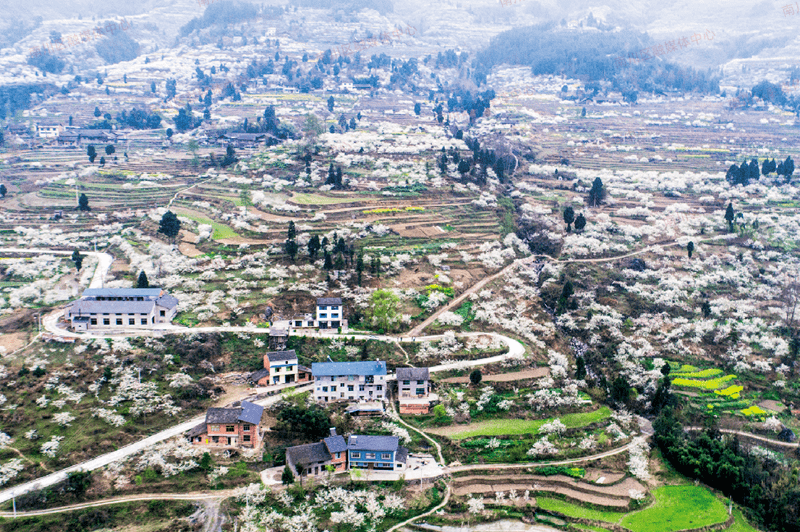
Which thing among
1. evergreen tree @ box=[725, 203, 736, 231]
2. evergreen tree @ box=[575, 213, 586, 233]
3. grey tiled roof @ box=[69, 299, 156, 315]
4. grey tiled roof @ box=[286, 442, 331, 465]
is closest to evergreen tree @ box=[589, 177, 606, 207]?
evergreen tree @ box=[575, 213, 586, 233]

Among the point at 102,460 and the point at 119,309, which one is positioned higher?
the point at 119,309

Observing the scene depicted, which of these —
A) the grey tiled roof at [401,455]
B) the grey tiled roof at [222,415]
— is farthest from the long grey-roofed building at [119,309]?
the grey tiled roof at [401,455]


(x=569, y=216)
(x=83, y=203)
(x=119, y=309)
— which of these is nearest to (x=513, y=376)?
(x=569, y=216)

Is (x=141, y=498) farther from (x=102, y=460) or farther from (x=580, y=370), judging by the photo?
(x=580, y=370)

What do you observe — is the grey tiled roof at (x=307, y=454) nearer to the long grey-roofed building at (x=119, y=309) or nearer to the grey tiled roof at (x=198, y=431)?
the grey tiled roof at (x=198, y=431)

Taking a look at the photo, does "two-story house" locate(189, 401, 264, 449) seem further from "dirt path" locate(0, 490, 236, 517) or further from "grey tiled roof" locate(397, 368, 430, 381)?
"grey tiled roof" locate(397, 368, 430, 381)

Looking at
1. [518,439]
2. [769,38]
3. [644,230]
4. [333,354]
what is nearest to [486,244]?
[644,230]
